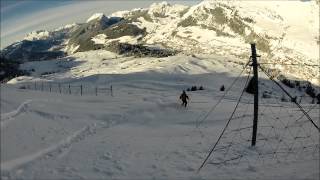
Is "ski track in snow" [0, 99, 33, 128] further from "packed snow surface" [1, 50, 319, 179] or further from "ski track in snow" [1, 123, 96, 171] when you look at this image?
"ski track in snow" [1, 123, 96, 171]

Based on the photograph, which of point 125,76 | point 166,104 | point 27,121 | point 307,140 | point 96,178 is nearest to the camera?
point 96,178

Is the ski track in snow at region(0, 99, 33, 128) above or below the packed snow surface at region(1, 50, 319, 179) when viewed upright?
above

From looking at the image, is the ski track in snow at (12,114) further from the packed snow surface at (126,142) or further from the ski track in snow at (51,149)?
the ski track in snow at (51,149)

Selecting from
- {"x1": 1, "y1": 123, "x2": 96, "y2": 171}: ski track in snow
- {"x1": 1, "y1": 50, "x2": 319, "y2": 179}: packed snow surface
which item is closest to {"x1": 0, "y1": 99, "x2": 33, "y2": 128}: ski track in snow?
{"x1": 1, "y1": 50, "x2": 319, "y2": 179}: packed snow surface

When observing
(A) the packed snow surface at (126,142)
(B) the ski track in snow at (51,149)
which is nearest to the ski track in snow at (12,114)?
(A) the packed snow surface at (126,142)

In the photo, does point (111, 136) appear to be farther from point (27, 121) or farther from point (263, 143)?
point (263, 143)

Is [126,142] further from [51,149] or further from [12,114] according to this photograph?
[12,114]

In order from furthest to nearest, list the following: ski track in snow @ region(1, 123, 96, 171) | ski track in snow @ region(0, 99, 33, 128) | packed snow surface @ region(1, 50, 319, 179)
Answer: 1. ski track in snow @ region(0, 99, 33, 128)
2. packed snow surface @ region(1, 50, 319, 179)
3. ski track in snow @ region(1, 123, 96, 171)

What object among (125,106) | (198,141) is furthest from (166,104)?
(198,141)

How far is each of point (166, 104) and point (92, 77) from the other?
263 ft

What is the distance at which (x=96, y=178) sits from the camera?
22891mm

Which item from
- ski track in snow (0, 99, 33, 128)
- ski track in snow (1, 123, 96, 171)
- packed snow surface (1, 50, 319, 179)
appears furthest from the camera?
ski track in snow (0, 99, 33, 128)

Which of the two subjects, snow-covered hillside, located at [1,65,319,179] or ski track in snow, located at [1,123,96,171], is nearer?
ski track in snow, located at [1,123,96,171]

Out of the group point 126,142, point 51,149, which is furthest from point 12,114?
point 126,142
